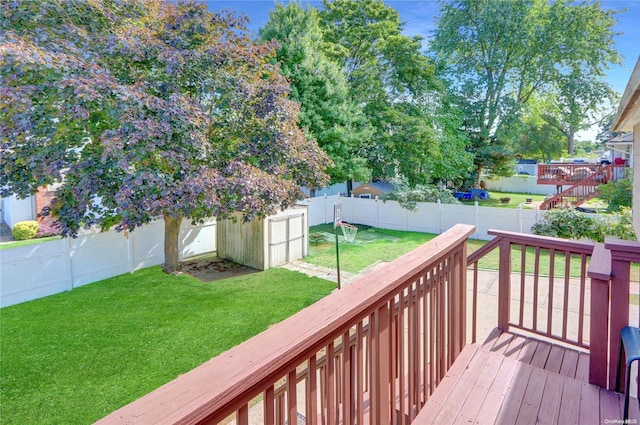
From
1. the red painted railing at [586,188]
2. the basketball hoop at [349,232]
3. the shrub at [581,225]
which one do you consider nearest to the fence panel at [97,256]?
the basketball hoop at [349,232]

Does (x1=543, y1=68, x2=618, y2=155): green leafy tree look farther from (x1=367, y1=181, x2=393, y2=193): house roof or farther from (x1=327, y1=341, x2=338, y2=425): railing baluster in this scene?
(x1=327, y1=341, x2=338, y2=425): railing baluster

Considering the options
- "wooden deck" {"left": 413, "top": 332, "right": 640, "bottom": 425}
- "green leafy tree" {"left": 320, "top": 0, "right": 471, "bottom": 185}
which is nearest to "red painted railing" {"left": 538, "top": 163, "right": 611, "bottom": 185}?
"green leafy tree" {"left": 320, "top": 0, "right": 471, "bottom": 185}

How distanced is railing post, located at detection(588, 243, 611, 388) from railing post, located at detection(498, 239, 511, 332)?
707mm

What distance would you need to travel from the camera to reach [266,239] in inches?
327

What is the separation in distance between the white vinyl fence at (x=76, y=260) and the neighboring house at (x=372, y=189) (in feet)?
24.6

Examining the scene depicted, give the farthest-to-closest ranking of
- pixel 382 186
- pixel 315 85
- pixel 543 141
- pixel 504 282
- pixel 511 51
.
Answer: pixel 543 141 < pixel 511 51 < pixel 382 186 < pixel 315 85 < pixel 504 282

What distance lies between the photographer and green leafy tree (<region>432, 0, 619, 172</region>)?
1530 centimetres

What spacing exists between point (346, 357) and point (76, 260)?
7543 mm

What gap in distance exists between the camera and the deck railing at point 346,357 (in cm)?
73

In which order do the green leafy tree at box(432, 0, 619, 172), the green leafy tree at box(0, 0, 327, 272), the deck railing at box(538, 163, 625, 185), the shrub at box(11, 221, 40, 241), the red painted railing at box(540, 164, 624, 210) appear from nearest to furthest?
the green leafy tree at box(0, 0, 327, 272) < the shrub at box(11, 221, 40, 241) < the red painted railing at box(540, 164, 624, 210) < the deck railing at box(538, 163, 625, 185) < the green leafy tree at box(432, 0, 619, 172)

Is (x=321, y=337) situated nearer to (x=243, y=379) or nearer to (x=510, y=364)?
(x=243, y=379)

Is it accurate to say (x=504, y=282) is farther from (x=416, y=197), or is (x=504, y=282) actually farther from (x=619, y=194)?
(x=416, y=197)

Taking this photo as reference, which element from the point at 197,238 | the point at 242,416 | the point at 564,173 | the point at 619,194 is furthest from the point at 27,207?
the point at 564,173

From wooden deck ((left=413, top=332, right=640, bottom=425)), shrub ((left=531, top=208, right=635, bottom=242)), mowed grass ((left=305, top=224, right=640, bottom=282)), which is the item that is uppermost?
shrub ((left=531, top=208, right=635, bottom=242))
